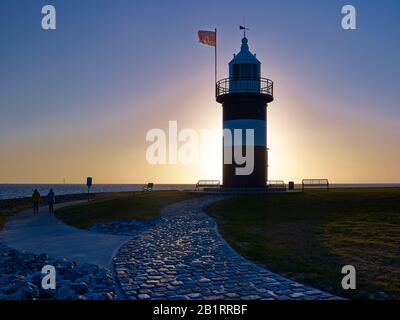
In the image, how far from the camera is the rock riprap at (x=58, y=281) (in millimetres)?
8039

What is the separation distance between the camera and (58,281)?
29.3ft

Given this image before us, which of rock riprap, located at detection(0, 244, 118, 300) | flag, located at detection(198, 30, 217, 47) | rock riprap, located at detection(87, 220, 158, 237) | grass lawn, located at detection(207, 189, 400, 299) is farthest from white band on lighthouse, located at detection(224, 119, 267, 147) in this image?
rock riprap, located at detection(0, 244, 118, 300)

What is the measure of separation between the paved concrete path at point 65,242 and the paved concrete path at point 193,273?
26.3 inches

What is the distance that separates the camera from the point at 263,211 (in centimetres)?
2245

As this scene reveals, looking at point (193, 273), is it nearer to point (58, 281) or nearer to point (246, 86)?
point (58, 281)

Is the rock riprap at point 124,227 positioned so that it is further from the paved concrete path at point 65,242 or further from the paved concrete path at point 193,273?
the paved concrete path at point 193,273

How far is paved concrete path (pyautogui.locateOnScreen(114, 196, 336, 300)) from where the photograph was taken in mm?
7841

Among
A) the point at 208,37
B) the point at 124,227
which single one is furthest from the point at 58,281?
the point at 208,37

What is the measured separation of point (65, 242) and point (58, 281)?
6.09m

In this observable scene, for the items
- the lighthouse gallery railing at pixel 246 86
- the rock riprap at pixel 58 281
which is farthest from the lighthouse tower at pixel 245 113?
the rock riprap at pixel 58 281
